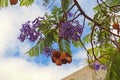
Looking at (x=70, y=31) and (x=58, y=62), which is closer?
(x=58, y=62)

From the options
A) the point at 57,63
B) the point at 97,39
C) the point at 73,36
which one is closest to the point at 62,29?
the point at 73,36

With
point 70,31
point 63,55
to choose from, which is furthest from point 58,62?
point 70,31

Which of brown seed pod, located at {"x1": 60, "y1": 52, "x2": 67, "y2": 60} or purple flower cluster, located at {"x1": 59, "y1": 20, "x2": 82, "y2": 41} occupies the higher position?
purple flower cluster, located at {"x1": 59, "y1": 20, "x2": 82, "y2": 41}

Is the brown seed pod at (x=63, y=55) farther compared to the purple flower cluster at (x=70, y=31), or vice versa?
the purple flower cluster at (x=70, y=31)

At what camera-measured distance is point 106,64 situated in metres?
3.11

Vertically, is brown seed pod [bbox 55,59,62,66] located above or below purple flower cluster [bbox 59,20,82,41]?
below

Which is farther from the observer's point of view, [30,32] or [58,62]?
[30,32]

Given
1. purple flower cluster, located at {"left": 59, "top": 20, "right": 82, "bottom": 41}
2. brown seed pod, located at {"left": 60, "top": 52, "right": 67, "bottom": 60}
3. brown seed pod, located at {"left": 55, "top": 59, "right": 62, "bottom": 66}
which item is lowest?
brown seed pod, located at {"left": 55, "top": 59, "right": 62, "bottom": 66}

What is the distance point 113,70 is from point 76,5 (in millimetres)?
475

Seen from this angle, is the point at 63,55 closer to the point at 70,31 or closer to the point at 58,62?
the point at 58,62

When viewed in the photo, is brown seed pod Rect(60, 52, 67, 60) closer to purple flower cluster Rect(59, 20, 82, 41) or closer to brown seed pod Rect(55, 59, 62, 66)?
brown seed pod Rect(55, 59, 62, 66)

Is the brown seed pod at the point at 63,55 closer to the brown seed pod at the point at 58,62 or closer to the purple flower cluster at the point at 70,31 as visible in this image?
the brown seed pod at the point at 58,62

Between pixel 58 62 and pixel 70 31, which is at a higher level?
pixel 70 31

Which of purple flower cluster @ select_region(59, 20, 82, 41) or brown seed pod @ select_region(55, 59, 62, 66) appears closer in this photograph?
brown seed pod @ select_region(55, 59, 62, 66)
